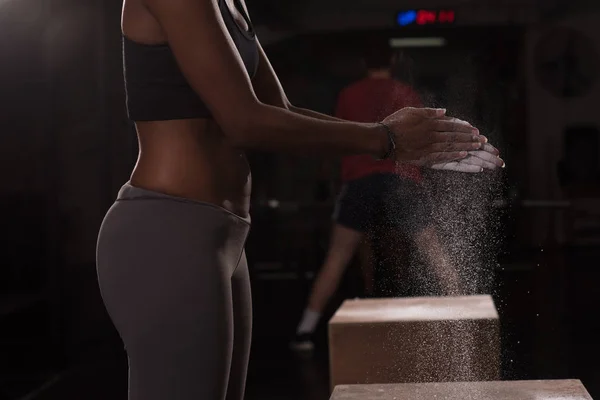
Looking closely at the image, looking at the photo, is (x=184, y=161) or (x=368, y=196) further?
(x=368, y=196)

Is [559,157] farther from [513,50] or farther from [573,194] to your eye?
[513,50]

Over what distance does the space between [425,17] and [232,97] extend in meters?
6.27

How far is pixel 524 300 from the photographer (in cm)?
712

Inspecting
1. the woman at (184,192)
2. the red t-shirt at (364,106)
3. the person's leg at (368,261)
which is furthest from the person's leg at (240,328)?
the person's leg at (368,261)

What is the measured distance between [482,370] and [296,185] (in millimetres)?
4469

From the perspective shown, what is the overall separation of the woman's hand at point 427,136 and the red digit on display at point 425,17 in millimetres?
5861

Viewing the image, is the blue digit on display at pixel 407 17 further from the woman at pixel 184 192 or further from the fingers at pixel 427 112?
the woman at pixel 184 192

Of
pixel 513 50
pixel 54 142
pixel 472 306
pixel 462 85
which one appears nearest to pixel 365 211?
pixel 54 142

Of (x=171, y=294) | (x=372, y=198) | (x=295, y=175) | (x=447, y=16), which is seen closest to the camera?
(x=171, y=294)

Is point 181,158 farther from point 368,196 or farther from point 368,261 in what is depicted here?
point 368,261

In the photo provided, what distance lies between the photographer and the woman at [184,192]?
160 centimetres

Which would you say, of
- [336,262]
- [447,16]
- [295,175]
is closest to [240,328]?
[336,262]

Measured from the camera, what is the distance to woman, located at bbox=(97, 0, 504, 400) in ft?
5.26

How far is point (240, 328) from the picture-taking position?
5.90ft
